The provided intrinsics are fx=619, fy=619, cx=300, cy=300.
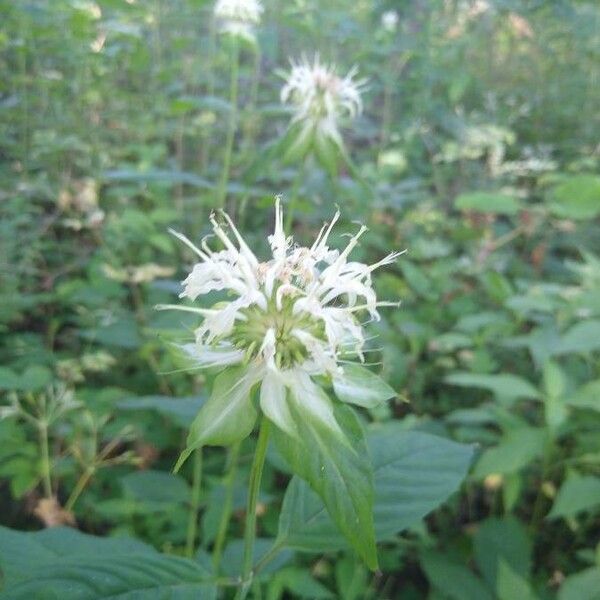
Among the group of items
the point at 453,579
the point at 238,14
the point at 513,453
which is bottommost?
the point at 453,579

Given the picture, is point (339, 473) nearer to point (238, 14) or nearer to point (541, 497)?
point (541, 497)

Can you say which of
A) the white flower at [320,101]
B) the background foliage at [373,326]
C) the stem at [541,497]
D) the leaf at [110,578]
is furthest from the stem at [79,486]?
the stem at [541,497]

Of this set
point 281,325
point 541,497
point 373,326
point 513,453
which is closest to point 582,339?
point 513,453

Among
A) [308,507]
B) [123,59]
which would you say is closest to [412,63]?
[123,59]

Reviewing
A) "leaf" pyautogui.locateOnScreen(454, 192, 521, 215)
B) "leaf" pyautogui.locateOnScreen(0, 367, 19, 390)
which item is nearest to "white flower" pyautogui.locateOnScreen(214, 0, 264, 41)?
"leaf" pyautogui.locateOnScreen(454, 192, 521, 215)

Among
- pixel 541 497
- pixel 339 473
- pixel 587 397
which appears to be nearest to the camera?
pixel 339 473

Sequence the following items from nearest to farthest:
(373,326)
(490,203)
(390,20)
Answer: (373,326) < (490,203) < (390,20)

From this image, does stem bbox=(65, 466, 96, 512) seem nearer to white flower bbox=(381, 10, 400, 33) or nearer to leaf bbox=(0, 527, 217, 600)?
leaf bbox=(0, 527, 217, 600)

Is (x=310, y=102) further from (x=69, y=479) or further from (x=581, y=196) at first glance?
(x=69, y=479)
